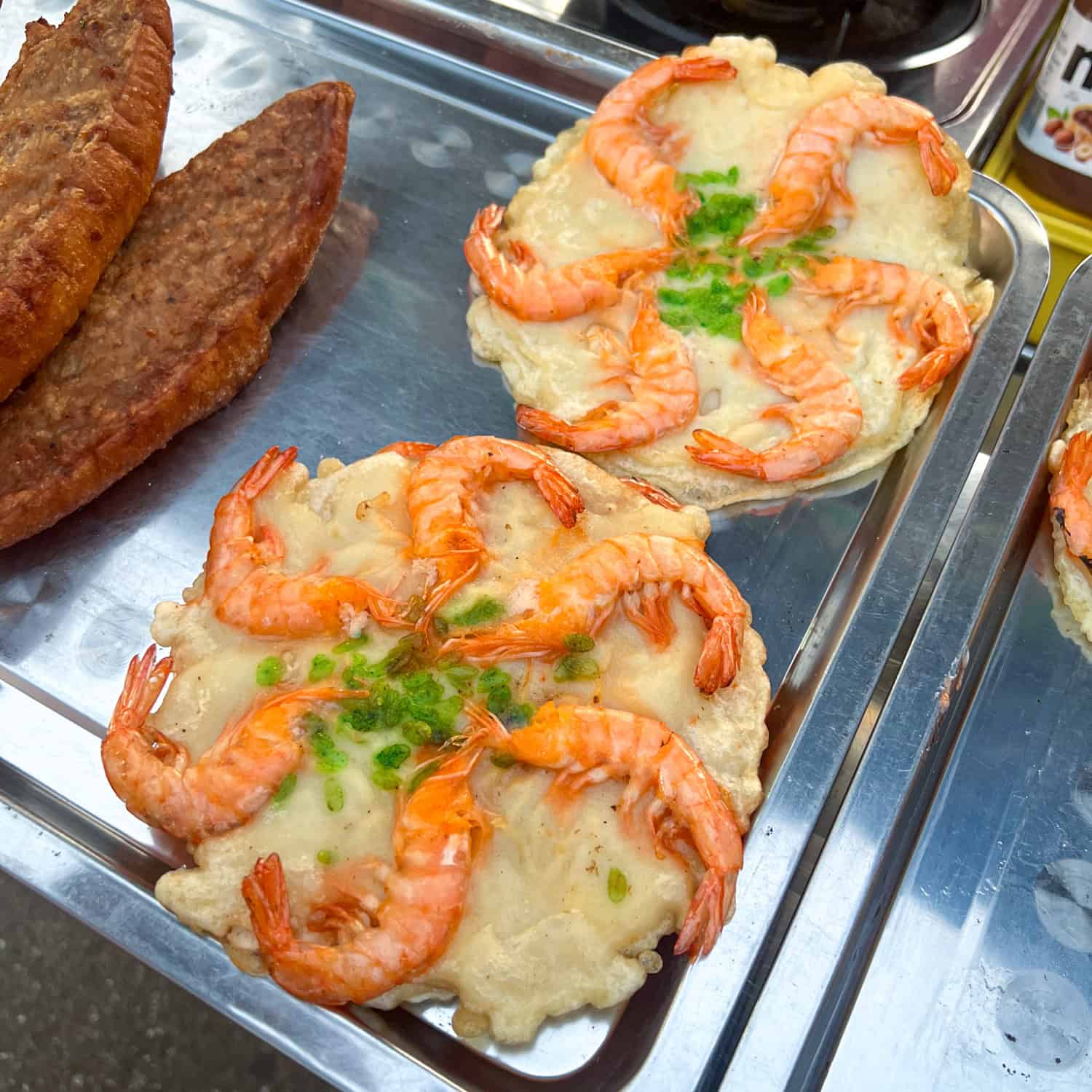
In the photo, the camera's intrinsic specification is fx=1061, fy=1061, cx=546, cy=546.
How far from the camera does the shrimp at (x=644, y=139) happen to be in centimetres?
262

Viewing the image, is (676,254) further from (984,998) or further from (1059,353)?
(984,998)

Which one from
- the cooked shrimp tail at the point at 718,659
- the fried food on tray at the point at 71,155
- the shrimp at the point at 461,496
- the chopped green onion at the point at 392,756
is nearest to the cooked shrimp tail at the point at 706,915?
the cooked shrimp tail at the point at 718,659

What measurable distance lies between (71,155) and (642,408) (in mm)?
1440

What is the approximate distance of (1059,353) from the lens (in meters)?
2.48

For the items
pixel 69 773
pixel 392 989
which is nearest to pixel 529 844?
pixel 392 989

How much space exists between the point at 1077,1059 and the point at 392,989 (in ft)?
3.90

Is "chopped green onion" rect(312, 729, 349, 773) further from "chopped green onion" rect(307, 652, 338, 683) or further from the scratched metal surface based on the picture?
the scratched metal surface

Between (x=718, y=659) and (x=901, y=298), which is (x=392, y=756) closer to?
(x=718, y=659)

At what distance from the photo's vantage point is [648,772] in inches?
72.2

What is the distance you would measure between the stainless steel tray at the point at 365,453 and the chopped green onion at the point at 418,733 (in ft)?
1.50

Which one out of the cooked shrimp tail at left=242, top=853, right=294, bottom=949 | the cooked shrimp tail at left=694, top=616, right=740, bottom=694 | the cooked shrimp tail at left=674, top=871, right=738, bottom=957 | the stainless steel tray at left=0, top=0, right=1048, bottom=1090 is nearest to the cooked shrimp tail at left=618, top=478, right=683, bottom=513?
the stainless steel tray at left=0, top=0, right=1048, bottom=1090

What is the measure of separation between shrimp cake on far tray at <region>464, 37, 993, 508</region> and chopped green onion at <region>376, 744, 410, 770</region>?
80cm

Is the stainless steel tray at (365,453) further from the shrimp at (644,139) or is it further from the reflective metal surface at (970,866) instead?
the shrimp at (644,139)

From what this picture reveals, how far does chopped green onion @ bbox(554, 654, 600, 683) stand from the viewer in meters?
1.98
